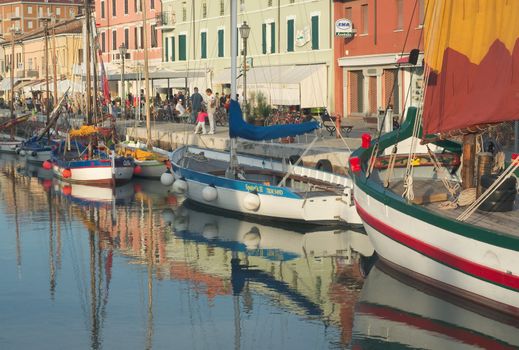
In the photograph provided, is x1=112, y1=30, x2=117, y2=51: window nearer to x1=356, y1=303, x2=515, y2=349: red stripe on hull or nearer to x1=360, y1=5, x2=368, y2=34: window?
x1=360, y1=5, x2=368, y2=34: window

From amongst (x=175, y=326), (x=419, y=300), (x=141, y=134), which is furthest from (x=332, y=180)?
(x=141, y=134)

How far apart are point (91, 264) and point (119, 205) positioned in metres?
10.2

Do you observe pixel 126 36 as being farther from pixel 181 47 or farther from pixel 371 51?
pixel 371 51

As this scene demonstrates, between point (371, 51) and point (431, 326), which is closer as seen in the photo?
point (431, 326)

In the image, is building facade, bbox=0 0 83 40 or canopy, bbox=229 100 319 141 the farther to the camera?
building facade, bbox=0 0 83 40

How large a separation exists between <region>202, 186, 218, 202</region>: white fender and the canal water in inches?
22.2

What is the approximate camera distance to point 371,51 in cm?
5372

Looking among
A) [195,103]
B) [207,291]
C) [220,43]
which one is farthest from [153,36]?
[207,291]

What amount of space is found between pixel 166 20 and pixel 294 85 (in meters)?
25.2

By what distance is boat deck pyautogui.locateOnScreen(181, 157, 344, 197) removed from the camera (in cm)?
2656

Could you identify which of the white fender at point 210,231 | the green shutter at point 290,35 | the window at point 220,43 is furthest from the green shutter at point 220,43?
the white fender at point 210,231

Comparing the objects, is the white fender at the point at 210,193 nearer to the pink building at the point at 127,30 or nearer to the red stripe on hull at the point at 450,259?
the red stripe on hull at the point at 450,259

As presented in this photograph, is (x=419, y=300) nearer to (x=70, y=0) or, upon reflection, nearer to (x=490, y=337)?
(x=490, y=337)

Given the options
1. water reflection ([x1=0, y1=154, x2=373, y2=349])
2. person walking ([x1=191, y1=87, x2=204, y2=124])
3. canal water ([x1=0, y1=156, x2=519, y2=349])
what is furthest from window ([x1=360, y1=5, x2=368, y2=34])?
canal water ([x1=0, y1=156, x2=519, y2=349])
